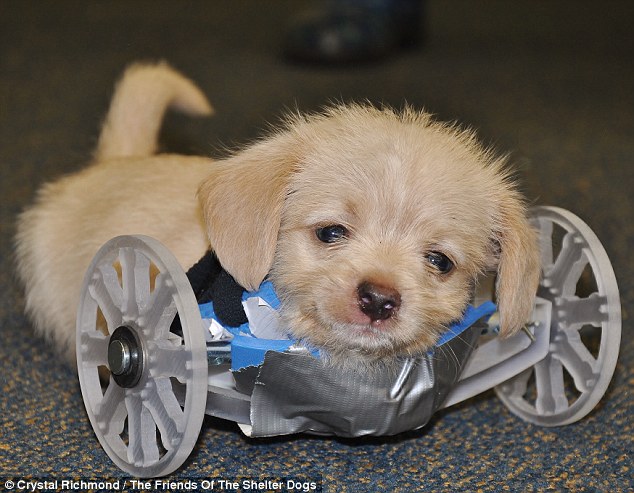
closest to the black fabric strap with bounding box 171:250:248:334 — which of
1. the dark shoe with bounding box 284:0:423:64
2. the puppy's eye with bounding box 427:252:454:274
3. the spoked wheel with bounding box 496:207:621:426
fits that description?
the puppy's eye with bounding box 427:252:454:274

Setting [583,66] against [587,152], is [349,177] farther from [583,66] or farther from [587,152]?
[583,66]

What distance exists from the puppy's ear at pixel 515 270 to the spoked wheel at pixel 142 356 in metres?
0.66

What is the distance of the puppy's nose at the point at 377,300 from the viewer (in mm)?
1686

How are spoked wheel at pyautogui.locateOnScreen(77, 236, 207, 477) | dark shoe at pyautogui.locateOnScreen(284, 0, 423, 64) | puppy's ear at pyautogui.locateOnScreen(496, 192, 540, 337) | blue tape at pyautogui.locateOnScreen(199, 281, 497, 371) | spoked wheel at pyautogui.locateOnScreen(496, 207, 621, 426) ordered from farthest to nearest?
dark shoe at pyautogui.locateOnScreen(284, 0, 423, 64) → spoked wheel at pyautogui.locateOnScreen(496, 207, 621, 426) → puppy's ear at pyautogui.locateOnScreen(496, 192, 540, 337) → blue tape at pyautogui.locateOnScreen(199, 281, 497, 371) → spoked wheel at pyautogui.locateOnScreen(77, 236, 207, 477)

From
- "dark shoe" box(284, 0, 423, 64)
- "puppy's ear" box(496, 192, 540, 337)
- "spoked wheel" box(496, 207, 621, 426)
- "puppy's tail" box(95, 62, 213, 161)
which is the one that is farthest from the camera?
"dark shoe" box(284, 0, 423, 64)

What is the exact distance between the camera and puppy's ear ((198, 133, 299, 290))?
1.80m

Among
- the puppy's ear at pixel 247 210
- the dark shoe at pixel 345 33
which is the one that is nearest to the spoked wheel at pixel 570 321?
the puppy's ear at pixel 247 210

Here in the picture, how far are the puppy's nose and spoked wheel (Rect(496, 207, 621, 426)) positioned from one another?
0.58 metres

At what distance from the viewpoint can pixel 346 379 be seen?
1820 mm

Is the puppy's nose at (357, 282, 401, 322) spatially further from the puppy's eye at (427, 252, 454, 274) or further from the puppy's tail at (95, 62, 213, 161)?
the puppy's tail at (95, 62, 213, 161)

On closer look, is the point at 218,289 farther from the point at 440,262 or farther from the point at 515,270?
the point at 515,270

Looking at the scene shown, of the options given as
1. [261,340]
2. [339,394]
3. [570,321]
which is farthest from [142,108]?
[570,321]

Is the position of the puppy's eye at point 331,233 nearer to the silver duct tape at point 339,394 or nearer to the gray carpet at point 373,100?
the silver duct tape at point 339,394

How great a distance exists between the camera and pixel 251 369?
178cm
